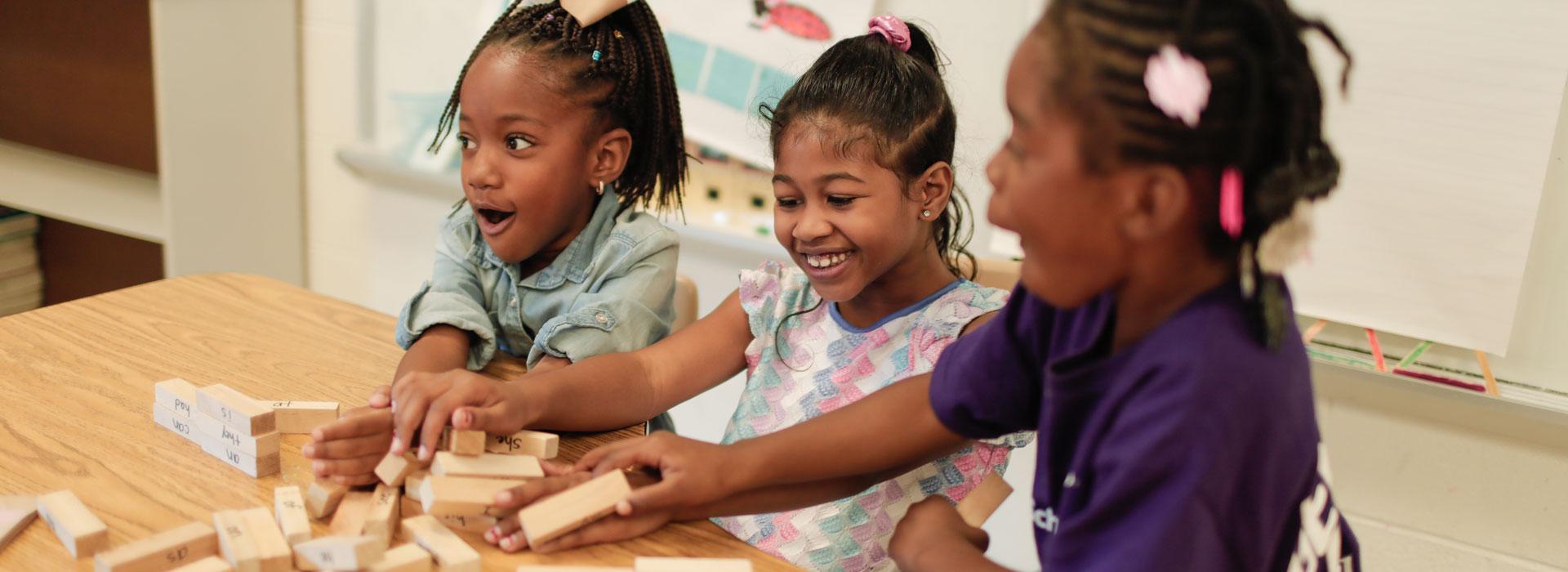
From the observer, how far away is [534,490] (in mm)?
935

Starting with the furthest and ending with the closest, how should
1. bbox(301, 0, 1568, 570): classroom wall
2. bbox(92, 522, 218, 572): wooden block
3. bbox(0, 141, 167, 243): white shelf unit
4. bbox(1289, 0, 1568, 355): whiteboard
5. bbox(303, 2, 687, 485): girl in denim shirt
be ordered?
bbox(0, 141, 167, 243): white shelf unit, bbox(301, 0, 1568, 570): classroom wall, bbox(1289, 0, 1568, 355): whiteboard, bbox(303, 2, 687, 485): girl in denim shirt, bbox(92, 522, 218, 572): wooden block

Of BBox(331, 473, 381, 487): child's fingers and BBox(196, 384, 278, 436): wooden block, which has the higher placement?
BBox(196, 384, 278, 436): wooden block

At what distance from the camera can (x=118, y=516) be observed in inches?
36.3

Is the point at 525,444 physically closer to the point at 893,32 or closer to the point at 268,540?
the point at 268,540

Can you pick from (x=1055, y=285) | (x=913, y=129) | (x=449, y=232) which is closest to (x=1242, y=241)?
(x=1055, y=285)

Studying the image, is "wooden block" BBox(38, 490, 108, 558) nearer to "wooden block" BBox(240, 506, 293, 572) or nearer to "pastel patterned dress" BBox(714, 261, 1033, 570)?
"wooden block" BBox(240, 506, 293, 572)

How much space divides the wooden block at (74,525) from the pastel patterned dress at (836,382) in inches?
24.9

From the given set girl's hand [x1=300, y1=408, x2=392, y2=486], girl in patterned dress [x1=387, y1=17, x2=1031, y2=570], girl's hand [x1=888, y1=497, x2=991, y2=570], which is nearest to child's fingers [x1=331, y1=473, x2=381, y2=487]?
girl's hand [x1=300, y1=408, x2=392, y2=486]

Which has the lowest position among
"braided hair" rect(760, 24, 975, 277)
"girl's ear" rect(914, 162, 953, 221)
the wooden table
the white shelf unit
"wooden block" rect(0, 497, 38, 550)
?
the white shelf unit

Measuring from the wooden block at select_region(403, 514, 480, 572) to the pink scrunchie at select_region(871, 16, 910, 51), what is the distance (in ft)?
2.51

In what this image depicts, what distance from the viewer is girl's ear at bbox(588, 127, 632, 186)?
1502mm

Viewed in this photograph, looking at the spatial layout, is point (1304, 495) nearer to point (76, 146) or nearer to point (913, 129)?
point (913, 129)

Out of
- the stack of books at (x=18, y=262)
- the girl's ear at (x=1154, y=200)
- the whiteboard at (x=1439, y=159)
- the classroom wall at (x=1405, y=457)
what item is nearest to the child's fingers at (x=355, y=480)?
the girl's ear at (x=1154, y=200)

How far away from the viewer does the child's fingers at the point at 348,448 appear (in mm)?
Answer: 970
